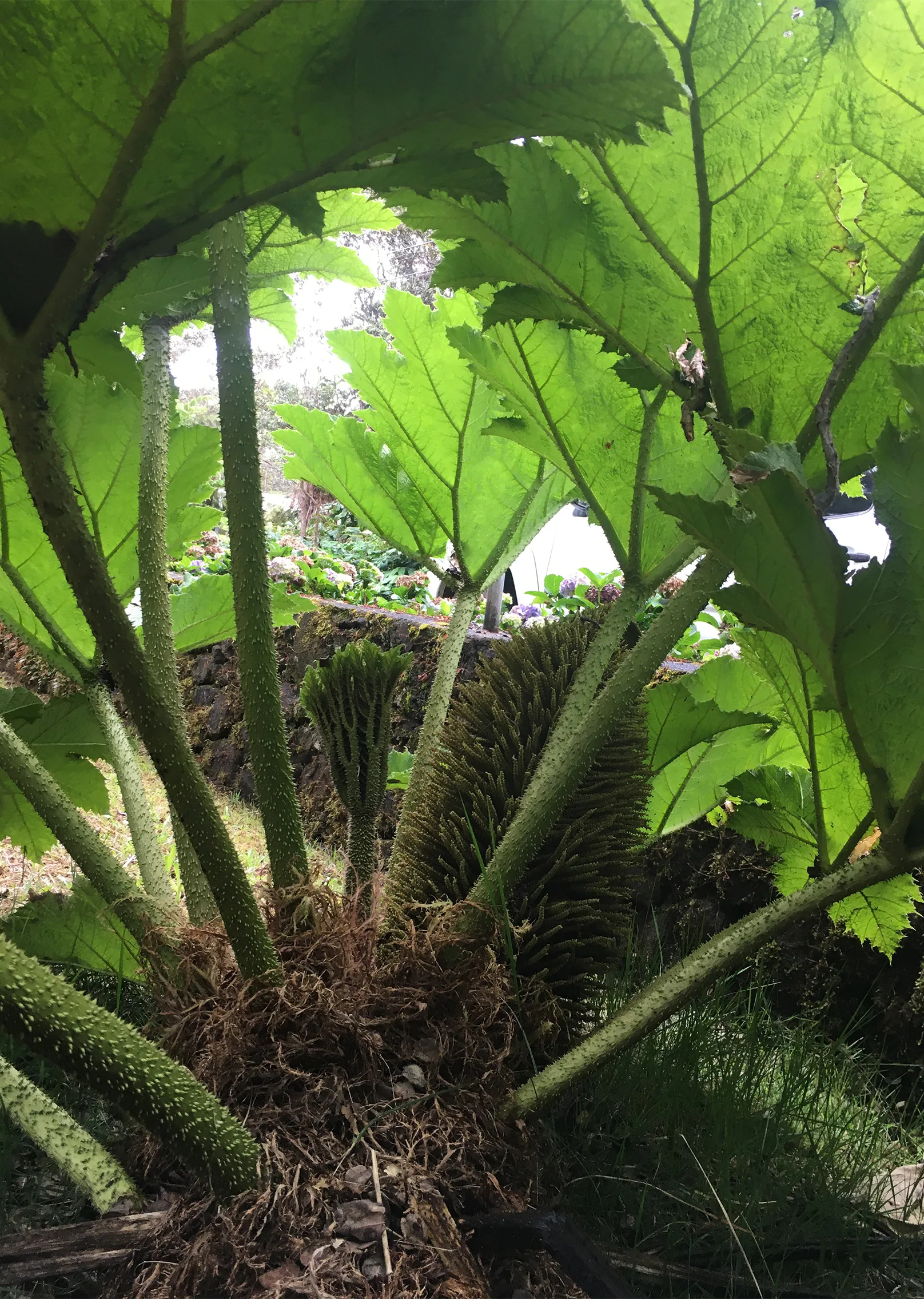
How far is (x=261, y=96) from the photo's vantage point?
1.52ft

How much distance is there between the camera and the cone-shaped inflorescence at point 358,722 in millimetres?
808

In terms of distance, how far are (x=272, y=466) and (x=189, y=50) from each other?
1185cm

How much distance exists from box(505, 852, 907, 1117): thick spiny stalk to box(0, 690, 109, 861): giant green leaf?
1.98 ft

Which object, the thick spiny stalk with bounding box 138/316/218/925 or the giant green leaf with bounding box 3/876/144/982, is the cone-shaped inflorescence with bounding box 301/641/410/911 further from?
the giant green leaf with bounding box 3/876/144/982

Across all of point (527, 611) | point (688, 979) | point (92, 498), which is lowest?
point (688, 979)

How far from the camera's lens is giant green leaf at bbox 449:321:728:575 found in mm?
839

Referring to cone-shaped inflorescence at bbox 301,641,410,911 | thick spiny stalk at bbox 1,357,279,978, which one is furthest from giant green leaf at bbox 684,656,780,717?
thick spiny stalk at bbox 1,357,279,978

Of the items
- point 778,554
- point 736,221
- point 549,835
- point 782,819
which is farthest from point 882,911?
point 736,221

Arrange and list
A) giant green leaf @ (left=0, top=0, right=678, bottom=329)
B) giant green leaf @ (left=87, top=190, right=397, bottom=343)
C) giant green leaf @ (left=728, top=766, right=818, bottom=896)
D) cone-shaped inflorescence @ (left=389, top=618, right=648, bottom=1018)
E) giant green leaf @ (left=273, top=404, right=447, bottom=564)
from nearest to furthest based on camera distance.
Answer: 1. giant green leaf @ (left=0, top=0, right=678, bottom=329)
2. giant green leaf @ (left=87, top=190, right=397, bottom=343)
3. cone-shaped inflorescence @ (left=389, top=618, right=648, bottom=1018)
4. giant green leaf @ (left=728, top=766, right=818, bottom=896)
5. giant green leaf @ (left=273, top=404, right=447, bottom=564)

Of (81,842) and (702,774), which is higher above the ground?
(702,774)

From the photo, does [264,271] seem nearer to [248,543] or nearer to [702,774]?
[248,543]

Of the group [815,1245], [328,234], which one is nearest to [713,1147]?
[815,1245]

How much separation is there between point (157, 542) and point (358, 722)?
271 mm

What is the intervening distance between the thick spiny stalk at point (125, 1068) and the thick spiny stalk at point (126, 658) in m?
0.11
